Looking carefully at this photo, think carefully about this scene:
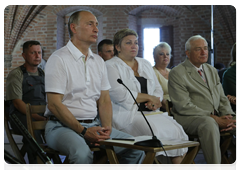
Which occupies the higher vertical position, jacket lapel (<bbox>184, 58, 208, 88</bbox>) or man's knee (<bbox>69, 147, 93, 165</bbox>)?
jacket lapel (<bbox>184, 58, 208, 88</bbox>)

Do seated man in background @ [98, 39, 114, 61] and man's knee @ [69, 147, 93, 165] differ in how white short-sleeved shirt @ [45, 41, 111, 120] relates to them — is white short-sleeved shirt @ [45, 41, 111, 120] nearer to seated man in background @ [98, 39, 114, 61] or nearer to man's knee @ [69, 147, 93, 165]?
man's knee @ [69, 147, 93, 165]

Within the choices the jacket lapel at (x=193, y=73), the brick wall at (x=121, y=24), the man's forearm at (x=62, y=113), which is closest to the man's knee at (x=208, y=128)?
the jacket lapel at (x=193, y=73)

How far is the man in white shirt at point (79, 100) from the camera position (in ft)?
6.74

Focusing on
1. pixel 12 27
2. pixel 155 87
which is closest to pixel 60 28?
pixel 12 27

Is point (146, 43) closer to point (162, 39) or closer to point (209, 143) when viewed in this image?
point (162, 39)

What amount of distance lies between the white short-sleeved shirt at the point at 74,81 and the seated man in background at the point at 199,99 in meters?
1.07

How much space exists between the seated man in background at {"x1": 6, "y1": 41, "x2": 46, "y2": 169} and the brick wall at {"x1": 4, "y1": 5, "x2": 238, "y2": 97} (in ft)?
19.2

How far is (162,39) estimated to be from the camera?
31.6ft

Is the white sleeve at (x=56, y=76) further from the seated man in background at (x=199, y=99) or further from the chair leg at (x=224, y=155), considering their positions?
the chair leg at (x=224, y=155)

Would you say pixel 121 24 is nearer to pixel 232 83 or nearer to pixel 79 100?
pixel 232 83

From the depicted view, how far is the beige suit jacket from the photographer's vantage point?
121 inches

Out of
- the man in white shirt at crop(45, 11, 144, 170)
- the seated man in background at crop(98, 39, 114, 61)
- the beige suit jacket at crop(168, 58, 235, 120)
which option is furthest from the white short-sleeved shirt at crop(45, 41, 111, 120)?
the seated man in background at crop(98, 39, 114, 61)

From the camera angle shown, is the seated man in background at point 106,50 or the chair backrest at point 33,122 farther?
the seated man in background at point 106,50

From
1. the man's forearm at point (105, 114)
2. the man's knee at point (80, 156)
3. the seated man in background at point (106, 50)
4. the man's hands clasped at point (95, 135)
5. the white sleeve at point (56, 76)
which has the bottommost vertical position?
the man's knee at point (80, 156)
